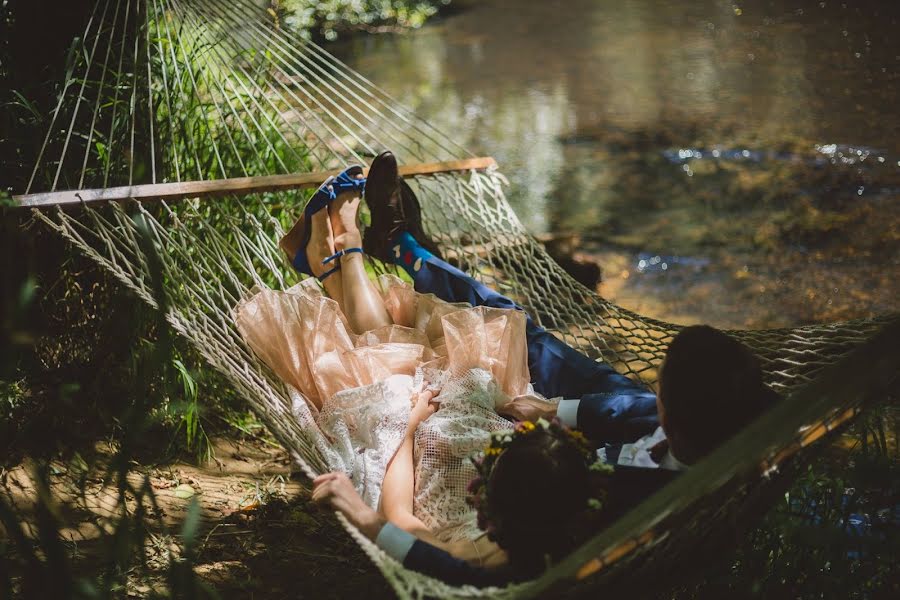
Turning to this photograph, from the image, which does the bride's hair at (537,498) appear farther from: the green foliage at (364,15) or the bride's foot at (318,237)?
the green foliage at (364,15)

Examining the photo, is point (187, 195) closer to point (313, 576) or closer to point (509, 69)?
point (313, 576)

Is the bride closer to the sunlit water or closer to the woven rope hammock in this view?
the woven rope hammock

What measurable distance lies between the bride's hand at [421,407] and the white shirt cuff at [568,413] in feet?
0.96

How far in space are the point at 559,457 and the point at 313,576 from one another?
863mm

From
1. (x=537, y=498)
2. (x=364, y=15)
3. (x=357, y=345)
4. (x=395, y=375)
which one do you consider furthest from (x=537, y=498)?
(x=364, y=15)

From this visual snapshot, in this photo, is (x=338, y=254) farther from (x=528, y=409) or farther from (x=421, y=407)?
(x=528, y=409)

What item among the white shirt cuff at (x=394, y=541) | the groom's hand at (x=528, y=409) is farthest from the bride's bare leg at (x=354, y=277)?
the white shirt cuff at (x=394, y=541)

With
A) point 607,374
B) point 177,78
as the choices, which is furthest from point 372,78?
point 607,374

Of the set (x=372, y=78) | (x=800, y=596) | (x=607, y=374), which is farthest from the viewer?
(x=372, y=78)

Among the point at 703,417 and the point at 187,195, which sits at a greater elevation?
the point at 187,195

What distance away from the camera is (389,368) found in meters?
1.82

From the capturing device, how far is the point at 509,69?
741 centimetres

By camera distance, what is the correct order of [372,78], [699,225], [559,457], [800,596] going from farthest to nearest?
1. [372,78]
2. [699,225]
3. [800,596]
4. [559,457]

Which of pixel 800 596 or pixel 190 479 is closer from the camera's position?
pixel 800 596
